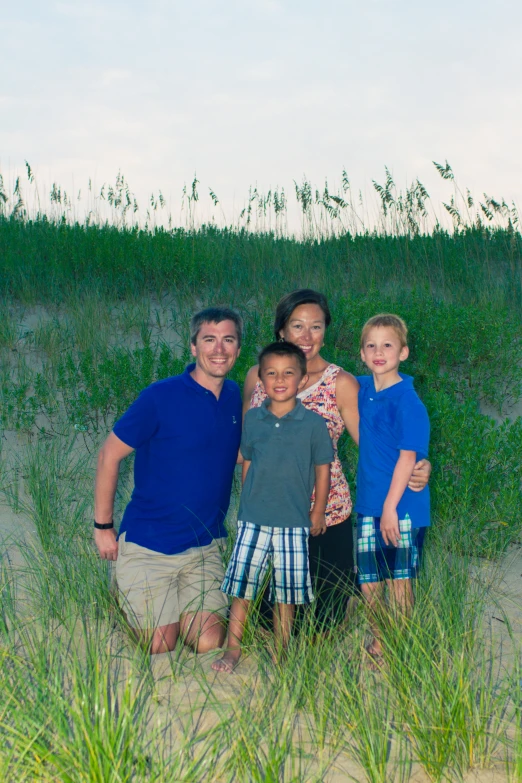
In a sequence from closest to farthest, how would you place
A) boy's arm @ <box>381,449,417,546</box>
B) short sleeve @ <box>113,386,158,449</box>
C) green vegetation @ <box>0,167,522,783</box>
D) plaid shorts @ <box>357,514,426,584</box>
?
green vegetation @ <box>0,167,522,783</box>, boy's arm @ <box>381,449,417,546</box>, plaid shorts @ <box>357,514,426,584</box>, short sleeve @ <box>113,386,158,449</box>

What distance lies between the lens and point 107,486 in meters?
3.59

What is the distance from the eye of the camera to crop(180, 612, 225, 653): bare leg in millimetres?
3576

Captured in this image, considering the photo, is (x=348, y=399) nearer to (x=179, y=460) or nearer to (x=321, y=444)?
(x=321, y=444)

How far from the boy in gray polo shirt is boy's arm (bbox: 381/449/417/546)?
34cm

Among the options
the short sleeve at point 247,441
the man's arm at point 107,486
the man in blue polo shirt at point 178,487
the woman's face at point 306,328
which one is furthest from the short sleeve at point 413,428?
the man's arm at point 107,486

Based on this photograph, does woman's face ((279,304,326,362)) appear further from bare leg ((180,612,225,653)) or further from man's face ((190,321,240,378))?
bare leg ((180,612,225,653))

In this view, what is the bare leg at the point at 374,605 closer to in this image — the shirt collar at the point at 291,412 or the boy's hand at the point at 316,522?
the boy's hand at the point at 316,522

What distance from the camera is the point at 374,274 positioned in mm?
8750

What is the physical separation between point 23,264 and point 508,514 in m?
6.12

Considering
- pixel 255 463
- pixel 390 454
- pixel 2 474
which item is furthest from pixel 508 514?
pixel 2 474

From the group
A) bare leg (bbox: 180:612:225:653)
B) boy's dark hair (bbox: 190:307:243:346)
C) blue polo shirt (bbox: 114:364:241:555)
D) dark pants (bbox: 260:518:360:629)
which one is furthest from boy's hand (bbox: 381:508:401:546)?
boy's dark hair (bbox: 190:307:243:346)

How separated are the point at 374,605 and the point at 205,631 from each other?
907mm

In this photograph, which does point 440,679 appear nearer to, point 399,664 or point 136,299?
point 399,664

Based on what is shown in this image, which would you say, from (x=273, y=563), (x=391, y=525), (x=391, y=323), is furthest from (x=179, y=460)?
(x=391, y=323)
